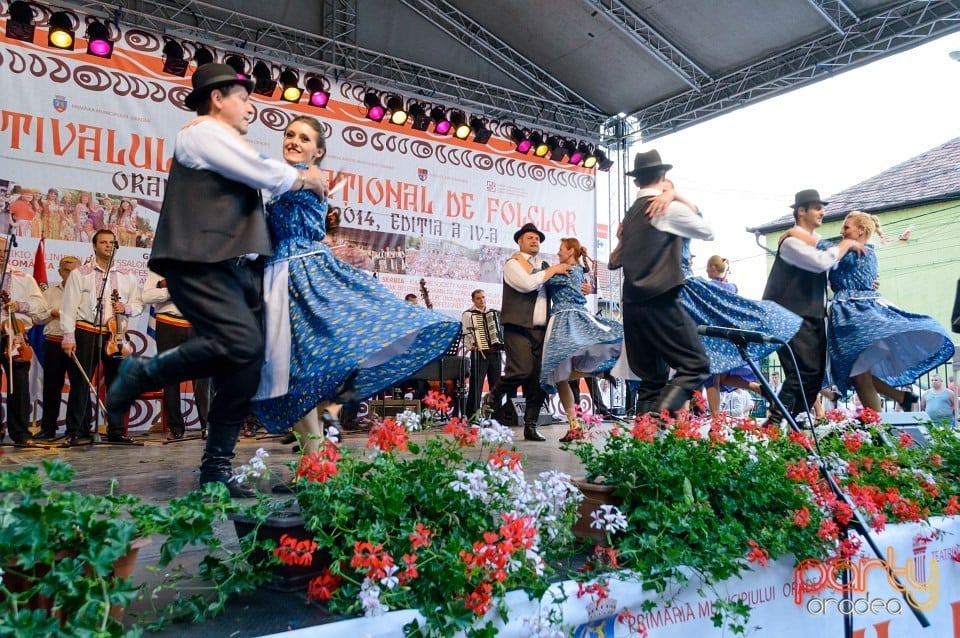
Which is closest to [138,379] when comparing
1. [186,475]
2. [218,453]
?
[218,453]

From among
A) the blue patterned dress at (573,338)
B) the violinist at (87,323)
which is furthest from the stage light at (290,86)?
the blue patterned dress at (573,338)

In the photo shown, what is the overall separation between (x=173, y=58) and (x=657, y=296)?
6.07 meters

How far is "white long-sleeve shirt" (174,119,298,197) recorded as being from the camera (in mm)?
2498

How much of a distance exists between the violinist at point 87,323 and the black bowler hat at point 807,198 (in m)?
5.24

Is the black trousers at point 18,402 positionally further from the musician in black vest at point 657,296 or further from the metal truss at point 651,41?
the metal truss at point 651,41

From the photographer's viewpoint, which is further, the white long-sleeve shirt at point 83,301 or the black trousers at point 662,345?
the white long-sleeve shirt at point 83,301

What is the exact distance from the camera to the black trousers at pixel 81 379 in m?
6.22

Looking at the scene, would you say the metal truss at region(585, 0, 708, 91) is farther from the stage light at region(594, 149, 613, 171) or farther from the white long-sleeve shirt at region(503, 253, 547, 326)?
the white long-sleeve shirt at region(503, 253, 547, 326)

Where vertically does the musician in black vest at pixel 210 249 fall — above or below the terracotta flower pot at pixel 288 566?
above

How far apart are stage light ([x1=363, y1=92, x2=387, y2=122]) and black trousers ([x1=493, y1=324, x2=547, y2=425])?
360 cm

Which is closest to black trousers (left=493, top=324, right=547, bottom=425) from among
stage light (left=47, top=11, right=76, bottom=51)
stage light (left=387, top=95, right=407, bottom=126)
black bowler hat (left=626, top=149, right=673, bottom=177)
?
black bowler hat (left=626, top=149, right=673, bottom=177)

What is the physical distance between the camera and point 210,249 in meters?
2.49

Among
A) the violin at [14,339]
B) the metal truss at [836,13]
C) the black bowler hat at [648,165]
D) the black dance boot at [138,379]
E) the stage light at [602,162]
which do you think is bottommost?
the black dance boot at [138,379]

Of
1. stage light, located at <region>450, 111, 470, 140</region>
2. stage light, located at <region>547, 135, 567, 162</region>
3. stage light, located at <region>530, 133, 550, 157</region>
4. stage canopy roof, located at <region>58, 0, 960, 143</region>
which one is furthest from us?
stage light, located at <region>547, 135, 567, 162</region>
